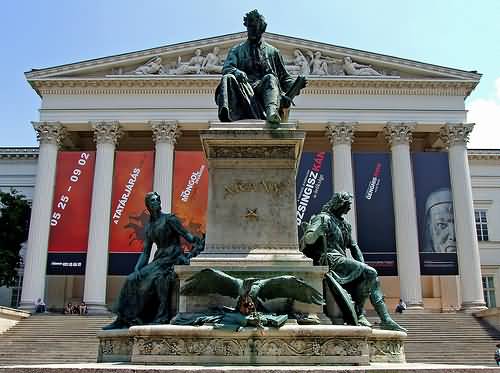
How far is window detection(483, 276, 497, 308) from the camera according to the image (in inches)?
1577

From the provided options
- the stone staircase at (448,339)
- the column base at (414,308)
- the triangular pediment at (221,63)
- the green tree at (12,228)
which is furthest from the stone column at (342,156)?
the green tree at (12,228)

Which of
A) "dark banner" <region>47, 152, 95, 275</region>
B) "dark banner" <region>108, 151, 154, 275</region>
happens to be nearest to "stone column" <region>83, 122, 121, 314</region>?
"dark banner" <region>108, 151, 154, 275</region>

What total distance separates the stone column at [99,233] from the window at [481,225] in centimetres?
2603

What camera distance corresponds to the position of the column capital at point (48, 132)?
A: 36.1m

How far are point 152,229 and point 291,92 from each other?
2530 mm

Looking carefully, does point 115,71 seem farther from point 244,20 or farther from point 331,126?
point 244,20

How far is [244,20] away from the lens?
25.3 ft

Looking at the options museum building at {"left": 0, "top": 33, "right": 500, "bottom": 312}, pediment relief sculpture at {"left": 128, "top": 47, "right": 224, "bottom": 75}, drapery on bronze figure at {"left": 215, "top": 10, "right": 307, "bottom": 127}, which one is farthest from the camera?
pediment relief sculpture at {"left": 128, "top": 47, "right": 224, "bottom": 75}

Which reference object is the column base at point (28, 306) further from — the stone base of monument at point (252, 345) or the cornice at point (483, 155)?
the cornice at point (483, 155)

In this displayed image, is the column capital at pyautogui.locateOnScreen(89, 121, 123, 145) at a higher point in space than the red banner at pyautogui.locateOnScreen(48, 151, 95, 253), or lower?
higher

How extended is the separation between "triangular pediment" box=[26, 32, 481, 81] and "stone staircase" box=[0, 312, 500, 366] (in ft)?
51.6

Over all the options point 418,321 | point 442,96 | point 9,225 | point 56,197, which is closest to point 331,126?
point 442,96

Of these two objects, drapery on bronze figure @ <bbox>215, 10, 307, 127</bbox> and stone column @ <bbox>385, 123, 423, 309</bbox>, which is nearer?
drapery on bronze figure @ <bbox>215, 10, 307, 127</bbox>

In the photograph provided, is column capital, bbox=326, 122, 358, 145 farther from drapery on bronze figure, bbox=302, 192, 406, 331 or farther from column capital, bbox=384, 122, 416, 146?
drapery on bronze figure, bbox=302, 192, 406, 331
